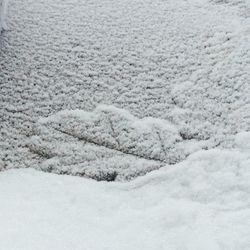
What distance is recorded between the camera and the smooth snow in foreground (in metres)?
1.94

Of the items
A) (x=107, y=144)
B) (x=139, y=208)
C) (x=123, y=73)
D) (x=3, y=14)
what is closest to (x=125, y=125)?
(x=107, y=144)

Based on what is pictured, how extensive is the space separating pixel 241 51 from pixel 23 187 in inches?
65.6

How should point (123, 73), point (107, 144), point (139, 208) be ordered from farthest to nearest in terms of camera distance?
point (123, 73)
point (107, 144)
point (139, 208)

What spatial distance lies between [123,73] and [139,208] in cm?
105

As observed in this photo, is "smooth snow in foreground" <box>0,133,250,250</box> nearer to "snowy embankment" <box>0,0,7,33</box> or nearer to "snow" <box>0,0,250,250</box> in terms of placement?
"snow" <box>0,0,250,250</box>

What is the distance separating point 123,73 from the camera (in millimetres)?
2938

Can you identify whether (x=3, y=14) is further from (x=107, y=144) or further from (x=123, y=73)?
(x=107, y=144)

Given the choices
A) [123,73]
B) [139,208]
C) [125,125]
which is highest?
[123,73]

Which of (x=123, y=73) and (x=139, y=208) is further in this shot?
(x=123, y=73)

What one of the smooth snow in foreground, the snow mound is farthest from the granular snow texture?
the smooth snow in foreground

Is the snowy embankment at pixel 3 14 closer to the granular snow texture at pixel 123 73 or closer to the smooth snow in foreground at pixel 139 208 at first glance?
the granular snow texture at pixel 123 73

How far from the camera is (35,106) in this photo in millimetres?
2754

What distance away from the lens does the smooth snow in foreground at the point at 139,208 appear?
1941 millimetres

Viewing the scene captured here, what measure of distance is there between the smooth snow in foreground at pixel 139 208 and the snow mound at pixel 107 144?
8 centimetres
